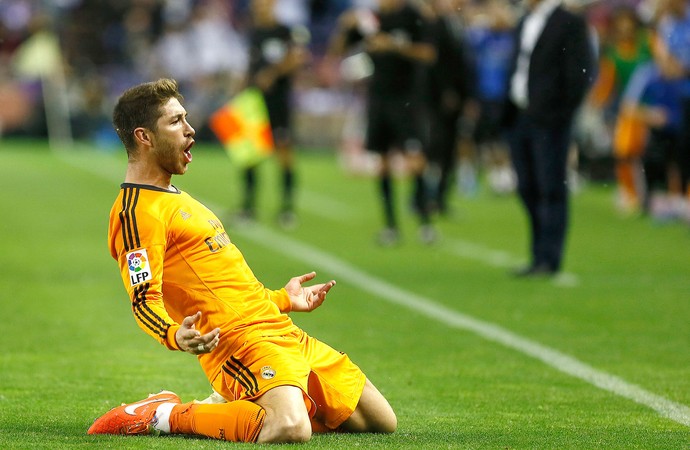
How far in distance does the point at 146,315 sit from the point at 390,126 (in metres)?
9.72

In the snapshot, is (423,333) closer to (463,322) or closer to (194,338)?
(463,322)

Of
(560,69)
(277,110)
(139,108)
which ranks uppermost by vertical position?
(139,108)

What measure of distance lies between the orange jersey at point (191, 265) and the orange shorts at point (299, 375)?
0.05 meters

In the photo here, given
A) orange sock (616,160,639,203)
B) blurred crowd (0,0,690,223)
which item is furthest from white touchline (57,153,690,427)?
blurred crowd (0,0,690,223)

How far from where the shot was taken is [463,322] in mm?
9555

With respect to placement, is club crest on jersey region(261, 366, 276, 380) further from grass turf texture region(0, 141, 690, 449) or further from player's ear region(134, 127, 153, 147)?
player's ear region(134, 127, 153, 147)

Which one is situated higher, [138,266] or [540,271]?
[138,266]

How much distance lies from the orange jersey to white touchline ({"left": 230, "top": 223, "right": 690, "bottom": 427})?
195cm

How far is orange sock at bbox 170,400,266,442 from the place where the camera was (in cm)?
561

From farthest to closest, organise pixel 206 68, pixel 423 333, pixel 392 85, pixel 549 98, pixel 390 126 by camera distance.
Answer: pixel 206 68 < pixel 392 85 < pixel 390 126 < pixel 549 98 < pixel 423 333

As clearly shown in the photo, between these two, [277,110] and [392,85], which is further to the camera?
[277,110]

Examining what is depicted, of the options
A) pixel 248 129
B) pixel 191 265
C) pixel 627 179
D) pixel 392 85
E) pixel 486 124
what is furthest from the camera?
pixel 486 124

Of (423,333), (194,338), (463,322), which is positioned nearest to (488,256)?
(463,322)

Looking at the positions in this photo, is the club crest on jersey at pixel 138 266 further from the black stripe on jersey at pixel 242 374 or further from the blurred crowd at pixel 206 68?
the blurred crowd at pixel 206 68
